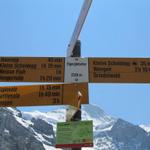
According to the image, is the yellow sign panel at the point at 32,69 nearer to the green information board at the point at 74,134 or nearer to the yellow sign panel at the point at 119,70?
the yellow sign panel at the point at 119,70

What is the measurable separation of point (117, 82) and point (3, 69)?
1.92 metres

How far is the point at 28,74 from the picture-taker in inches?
323

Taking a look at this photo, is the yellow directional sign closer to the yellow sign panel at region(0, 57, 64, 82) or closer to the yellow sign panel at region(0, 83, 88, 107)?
the yellow sign panel at region(0, 57, 64, 82)

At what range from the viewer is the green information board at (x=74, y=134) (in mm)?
7234

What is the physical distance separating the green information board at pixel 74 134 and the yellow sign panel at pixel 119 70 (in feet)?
→ 3.22

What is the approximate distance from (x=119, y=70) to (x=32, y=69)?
4.68ft

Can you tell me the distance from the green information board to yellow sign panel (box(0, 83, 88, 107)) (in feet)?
2.06

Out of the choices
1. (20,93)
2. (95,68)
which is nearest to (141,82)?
(95,68)
